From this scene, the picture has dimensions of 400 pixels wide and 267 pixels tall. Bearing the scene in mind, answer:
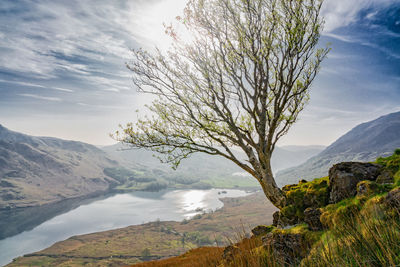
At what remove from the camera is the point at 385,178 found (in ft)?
22.3

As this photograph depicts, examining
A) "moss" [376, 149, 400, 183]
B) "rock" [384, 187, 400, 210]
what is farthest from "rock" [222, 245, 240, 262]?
"moss" [376, 149, 400, 183]

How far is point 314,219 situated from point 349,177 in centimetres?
199

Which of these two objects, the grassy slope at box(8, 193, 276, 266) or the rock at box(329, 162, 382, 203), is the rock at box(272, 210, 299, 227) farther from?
the grassy slope at box(8, 193, 276, 266)

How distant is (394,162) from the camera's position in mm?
7266

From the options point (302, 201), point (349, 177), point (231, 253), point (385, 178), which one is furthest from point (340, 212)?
point (231, 253)

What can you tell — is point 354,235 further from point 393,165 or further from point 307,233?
point 393,165

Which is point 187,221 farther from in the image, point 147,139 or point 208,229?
point 147,139

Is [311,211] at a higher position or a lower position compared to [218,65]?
lower

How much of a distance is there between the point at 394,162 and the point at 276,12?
8.82 metres

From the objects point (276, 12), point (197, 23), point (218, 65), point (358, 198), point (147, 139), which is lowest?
point (358, 198)

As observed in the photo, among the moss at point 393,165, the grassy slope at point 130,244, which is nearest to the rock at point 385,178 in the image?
the moss at point 393,165

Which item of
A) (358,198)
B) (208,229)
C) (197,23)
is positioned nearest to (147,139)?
(197,23)

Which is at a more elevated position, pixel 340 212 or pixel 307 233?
pixel 340 212

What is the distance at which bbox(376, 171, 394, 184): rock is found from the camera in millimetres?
6608
